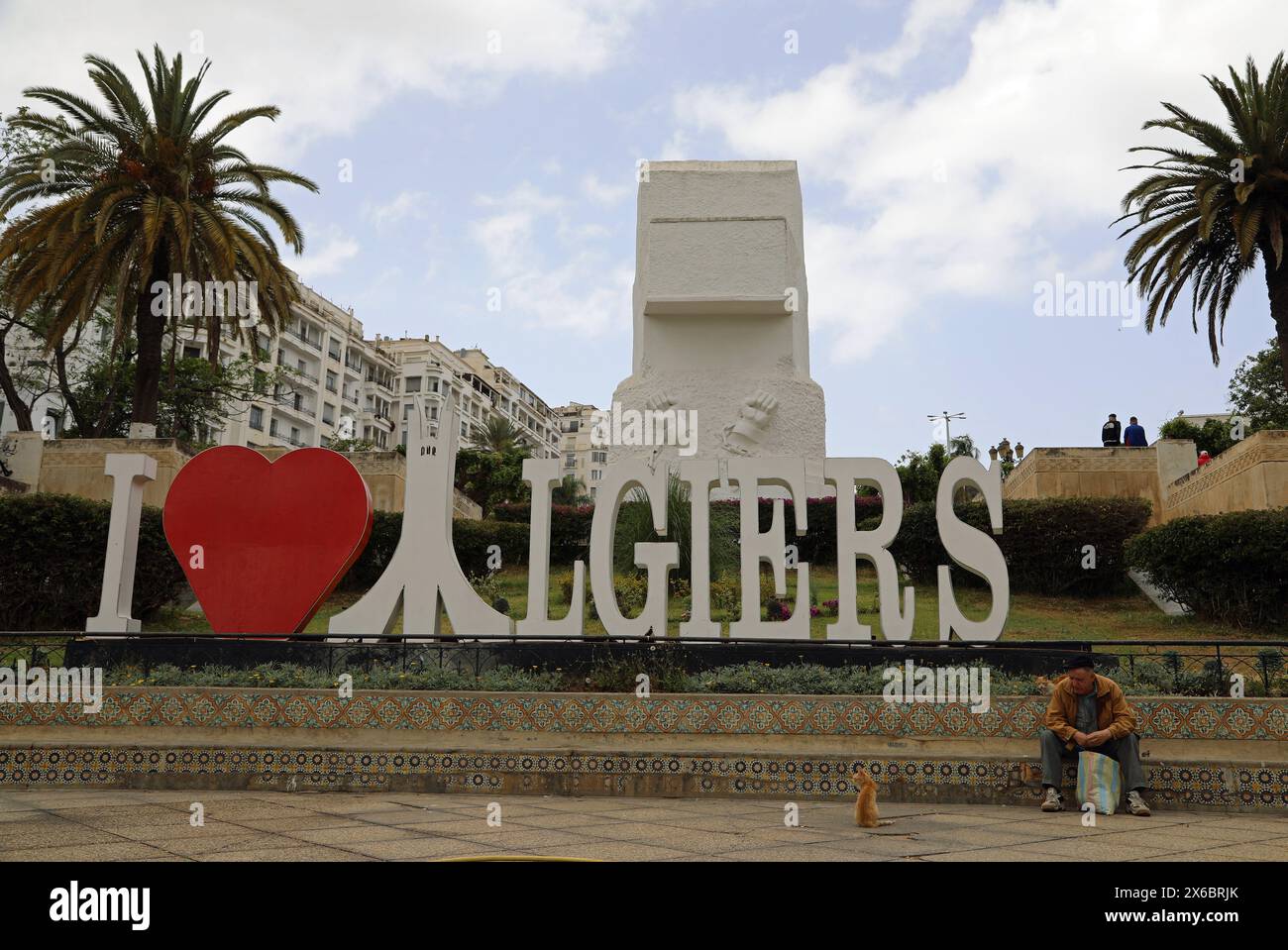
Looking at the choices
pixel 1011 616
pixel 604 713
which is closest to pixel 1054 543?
pixel 1011 616

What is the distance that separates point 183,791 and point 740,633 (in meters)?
5.61

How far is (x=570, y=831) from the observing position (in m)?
6.16

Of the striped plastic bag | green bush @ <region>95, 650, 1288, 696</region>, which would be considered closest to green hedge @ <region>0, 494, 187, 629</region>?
green bush @ <region>95, 650, 1288, 696</region>

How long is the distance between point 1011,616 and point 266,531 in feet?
40.8

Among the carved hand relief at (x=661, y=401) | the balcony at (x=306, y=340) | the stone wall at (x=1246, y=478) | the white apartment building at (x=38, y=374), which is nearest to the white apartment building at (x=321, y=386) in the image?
the balcony at (x=306, y=340)

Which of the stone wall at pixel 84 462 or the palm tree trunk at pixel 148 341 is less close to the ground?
the palm tree trunk at pixel 148 341

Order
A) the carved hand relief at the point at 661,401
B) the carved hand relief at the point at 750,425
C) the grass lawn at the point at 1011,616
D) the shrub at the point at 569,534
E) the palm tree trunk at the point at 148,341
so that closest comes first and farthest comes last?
the grass lawn at the point at 1011,616
the palm tree trunk at the point at 148,341
the shrub at the point at 569,534
the carved hand relief at the point at 750,425
the carved hand relief at the point at 661,401

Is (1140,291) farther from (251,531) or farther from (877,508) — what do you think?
(251,531)

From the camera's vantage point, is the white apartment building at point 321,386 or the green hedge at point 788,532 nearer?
the green hedge at point 788,532

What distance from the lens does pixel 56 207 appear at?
66.3 ft

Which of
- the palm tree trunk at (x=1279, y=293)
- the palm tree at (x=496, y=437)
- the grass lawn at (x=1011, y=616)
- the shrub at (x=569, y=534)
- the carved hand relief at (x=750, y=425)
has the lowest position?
the grass lawn at (x=1011, y=616)

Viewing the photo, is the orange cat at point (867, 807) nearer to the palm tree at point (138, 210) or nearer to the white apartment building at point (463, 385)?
the palm tree at point (138, 210)

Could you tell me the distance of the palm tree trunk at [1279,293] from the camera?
21.1 m

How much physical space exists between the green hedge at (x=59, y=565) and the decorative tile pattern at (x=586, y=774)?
31.6ft
